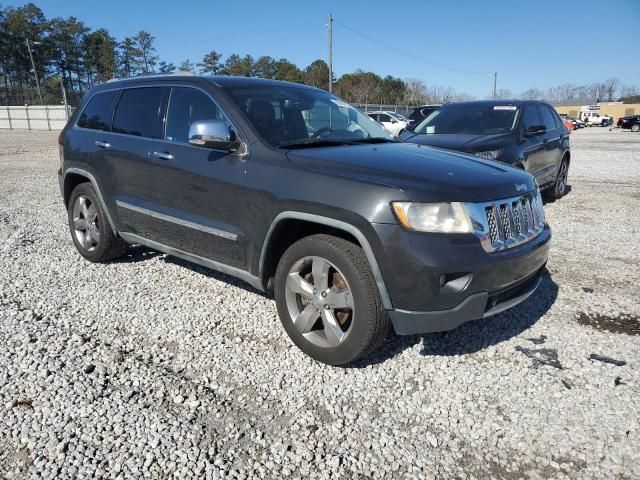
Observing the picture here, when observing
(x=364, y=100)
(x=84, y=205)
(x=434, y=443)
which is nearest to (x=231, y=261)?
(x=434, y=443)

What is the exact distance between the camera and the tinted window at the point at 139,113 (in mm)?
4113

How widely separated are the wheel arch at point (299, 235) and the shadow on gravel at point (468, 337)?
0.73 m

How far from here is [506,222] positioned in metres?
2.94

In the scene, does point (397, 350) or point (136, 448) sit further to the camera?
point (397, 350)

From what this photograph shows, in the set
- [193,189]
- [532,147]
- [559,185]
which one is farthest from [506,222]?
[559,185]

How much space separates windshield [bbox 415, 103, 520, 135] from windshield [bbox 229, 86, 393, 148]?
360 cm

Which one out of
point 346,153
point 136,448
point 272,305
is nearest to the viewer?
point 136,448

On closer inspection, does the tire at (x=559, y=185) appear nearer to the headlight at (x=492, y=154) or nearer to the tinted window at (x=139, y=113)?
the headlight at (x=492, y=154)

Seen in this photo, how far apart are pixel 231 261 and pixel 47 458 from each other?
1.64m

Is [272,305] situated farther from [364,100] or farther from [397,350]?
[364,100]

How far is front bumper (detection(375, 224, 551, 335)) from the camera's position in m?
2.61

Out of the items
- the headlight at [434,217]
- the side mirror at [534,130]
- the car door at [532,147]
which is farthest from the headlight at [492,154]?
the headlight at [434,217]

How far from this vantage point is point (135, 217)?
14.0 ft

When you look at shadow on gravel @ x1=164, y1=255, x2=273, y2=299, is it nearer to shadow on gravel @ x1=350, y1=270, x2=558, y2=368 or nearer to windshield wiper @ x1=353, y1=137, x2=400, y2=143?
shadow on gravel @ x1=350, y1=270, x2=558, y2=368
